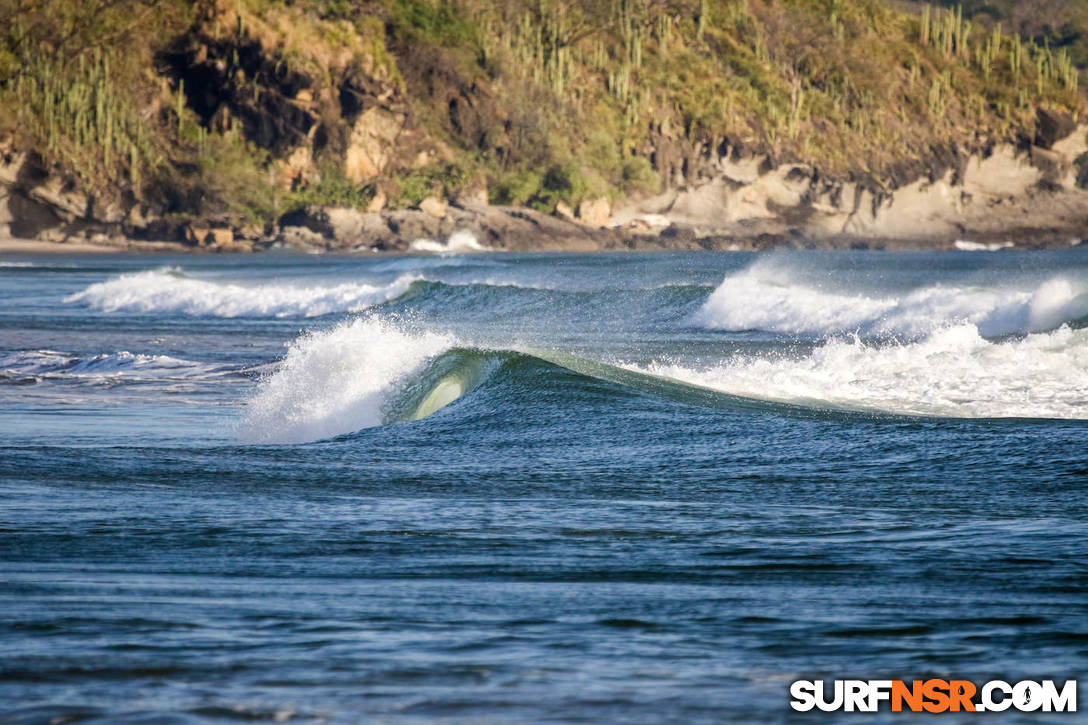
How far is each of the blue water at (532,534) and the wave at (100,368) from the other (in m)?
0.59

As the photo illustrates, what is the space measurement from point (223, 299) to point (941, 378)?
26825mm

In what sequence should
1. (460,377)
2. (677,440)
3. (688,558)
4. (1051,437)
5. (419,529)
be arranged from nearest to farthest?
(688,558) < (419,529) < (1051,437) < (677,440) < (460,377)

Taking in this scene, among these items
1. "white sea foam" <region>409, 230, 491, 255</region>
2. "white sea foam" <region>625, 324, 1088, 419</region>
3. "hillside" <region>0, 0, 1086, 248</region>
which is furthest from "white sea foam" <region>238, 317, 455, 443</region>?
"white sea foam" <region>409, 230, 491, 255</region>

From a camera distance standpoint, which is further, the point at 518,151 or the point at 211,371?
the point at 518,151

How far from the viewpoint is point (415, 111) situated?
101188 millimetres

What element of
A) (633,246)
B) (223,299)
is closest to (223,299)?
(223,299)

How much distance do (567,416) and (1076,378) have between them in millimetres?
6002

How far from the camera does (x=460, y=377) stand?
1295 centimetres

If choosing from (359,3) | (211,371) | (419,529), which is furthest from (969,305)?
(359,3)

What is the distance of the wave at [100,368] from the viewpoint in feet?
54.4

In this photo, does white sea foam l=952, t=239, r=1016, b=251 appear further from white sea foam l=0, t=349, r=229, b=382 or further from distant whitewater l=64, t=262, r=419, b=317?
white sea foam l=0, t=349, r=229, b=382

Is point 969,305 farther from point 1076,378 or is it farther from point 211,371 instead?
point 211,371

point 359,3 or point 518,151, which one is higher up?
point 359,3

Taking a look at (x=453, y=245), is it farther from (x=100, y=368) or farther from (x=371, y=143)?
(x=100, y=368)
